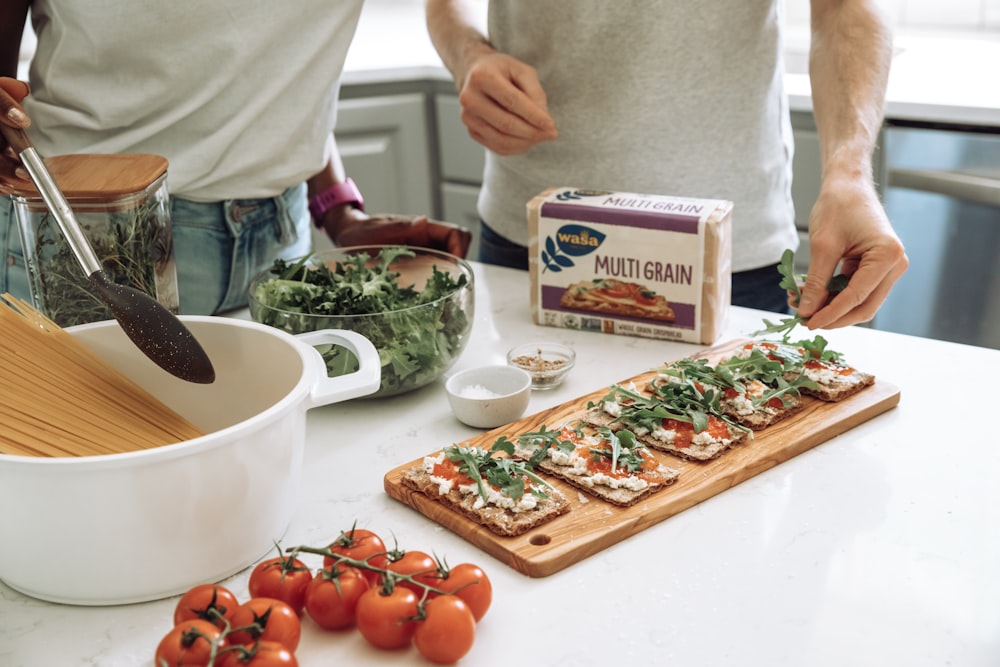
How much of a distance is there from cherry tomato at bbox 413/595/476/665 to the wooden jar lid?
1.70 feet

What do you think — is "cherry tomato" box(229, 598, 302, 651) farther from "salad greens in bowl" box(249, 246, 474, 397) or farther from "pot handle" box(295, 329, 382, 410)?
"salad greens in bowl" box(249, 246, 474, 397)

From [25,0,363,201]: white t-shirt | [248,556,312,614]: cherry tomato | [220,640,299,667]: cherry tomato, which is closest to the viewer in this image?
[220,640,299,667]: cherry tomato

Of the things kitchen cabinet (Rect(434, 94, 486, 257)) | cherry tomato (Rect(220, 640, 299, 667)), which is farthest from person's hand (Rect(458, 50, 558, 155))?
kitchen cabinet (Rect(434, 94, 486, 257))

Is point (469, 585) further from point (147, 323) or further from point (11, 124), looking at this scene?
point (11, 124)

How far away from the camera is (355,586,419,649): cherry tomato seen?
68cm

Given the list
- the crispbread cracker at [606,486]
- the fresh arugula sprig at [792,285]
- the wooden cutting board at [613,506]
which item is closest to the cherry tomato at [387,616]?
the wooden cutting board at [613,506]

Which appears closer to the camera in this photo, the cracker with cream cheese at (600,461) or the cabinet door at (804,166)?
the cracker with cream cheese at (600,461)

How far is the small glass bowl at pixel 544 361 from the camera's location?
1.12m

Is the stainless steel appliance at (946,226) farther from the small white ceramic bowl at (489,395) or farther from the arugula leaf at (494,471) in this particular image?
the arugula leaf at (494,471)

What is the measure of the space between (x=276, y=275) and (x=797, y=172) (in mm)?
1205

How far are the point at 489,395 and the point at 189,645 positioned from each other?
47 centimetres

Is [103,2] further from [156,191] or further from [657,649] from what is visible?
[657,649]

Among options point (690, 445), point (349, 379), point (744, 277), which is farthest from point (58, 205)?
point (744, 277)

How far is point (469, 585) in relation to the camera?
71 cm
